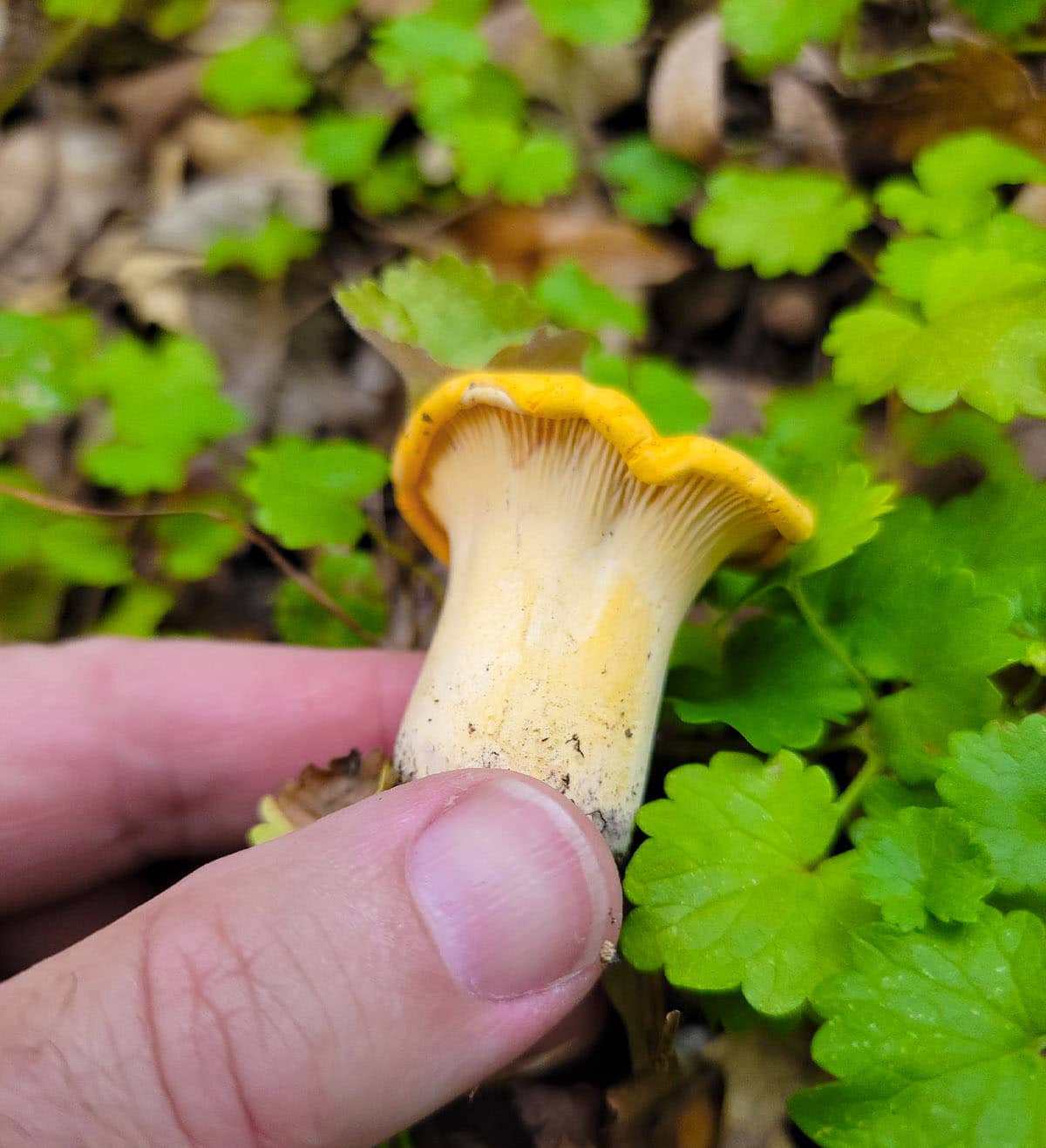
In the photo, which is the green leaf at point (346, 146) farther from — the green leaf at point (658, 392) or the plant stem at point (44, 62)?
the green leaf at point (658, 392)

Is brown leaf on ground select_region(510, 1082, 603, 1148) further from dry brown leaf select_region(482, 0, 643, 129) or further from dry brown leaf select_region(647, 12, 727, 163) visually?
dry brown leaf select_region(482, 0, 643, 129)

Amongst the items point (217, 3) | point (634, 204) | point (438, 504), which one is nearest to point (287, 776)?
point (438, 504)

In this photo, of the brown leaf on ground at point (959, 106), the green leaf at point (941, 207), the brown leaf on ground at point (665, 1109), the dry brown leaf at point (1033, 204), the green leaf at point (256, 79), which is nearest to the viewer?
the brown leaf on ground at point (665, 1109)

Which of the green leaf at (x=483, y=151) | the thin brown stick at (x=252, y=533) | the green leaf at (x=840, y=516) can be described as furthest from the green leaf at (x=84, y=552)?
the green leaf at (x=840, y=516)

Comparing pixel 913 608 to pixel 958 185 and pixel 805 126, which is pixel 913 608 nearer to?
pixel 958 185

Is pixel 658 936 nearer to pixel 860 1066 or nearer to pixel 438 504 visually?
pixel 860 1066

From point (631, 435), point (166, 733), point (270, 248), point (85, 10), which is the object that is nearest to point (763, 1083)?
point (631, 435)
